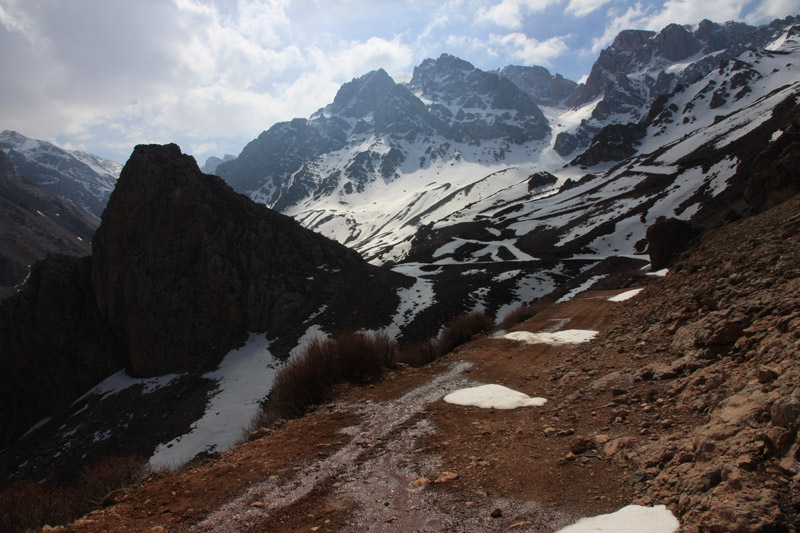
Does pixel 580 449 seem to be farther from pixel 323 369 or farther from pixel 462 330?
pixel 462 330

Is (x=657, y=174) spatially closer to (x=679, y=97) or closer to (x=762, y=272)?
(x=762, y=272)

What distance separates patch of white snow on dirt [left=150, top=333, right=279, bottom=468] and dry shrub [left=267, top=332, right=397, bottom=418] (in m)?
9.36

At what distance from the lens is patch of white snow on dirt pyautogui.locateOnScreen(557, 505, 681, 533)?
4.28 m

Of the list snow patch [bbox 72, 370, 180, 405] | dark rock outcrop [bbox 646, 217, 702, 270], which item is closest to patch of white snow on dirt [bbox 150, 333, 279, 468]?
snow patch [bbox 72, 370, 180, 405]

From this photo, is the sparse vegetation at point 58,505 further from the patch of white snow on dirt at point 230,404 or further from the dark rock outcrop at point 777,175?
the dark rock outcrop at point 777,175

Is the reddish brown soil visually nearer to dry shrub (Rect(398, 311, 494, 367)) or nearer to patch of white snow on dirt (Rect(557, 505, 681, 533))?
patch of white snow on dirt (Rect(557, 505, 681, 533))

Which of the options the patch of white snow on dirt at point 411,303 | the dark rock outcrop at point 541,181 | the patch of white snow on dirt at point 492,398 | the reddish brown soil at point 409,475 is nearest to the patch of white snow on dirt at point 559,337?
the reddish brown soil at point 409,475

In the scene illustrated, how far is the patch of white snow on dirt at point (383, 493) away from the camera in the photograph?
5.46 metres

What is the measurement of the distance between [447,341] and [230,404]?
15688 mm

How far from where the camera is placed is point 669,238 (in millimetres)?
41844

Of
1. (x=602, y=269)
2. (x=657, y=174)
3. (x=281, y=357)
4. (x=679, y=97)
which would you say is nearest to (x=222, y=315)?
(x=281, y=357)

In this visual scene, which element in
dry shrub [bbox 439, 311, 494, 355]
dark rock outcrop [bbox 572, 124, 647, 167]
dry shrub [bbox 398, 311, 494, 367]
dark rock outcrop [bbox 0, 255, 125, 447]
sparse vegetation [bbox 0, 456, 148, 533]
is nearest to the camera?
sparse vegetation [bbox 0, 456, 148, 533]

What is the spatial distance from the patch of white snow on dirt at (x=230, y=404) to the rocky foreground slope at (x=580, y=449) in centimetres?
1349

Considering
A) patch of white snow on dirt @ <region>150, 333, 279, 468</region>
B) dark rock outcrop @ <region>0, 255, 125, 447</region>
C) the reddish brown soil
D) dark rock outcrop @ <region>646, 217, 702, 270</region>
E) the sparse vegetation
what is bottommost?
dark rock outcrop @ <region>646, 217, 702, 270</region>
